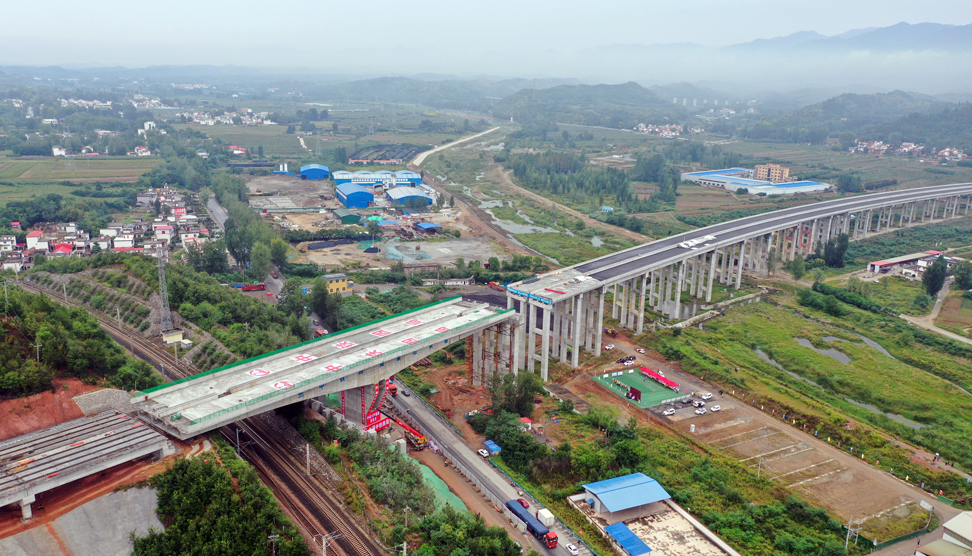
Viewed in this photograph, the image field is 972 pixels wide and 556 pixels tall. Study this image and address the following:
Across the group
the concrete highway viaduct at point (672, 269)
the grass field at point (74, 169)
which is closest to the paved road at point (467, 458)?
the concrete highway viaduct at point (672, 269)

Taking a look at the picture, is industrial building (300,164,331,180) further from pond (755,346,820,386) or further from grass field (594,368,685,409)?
pond (755,346,820,386)

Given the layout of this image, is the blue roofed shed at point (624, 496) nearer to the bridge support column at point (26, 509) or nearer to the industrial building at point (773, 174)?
the bridge support column at point (26, 509)

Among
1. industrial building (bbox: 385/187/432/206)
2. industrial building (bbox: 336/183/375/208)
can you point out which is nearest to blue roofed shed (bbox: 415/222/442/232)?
industrial building (bbox: 385/187/432/206)

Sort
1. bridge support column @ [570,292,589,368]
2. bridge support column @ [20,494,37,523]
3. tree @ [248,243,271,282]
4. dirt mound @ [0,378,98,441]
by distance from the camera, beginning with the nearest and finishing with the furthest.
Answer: bridge support column @ [20,494,37,523] → dirt mound @ [0,378,98,441] → bridge support column @ [570,292,589,368] → tree @ [248,243,271,282]

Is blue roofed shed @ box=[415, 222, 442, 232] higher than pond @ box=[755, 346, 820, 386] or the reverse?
higher

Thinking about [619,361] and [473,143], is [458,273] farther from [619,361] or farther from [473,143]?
[473,143]

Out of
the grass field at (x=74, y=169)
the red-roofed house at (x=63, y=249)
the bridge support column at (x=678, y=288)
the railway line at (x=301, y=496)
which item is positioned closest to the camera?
the railway line at (x=301, y=496)

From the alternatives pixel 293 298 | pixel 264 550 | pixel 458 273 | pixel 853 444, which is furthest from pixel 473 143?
pixel 264 550
